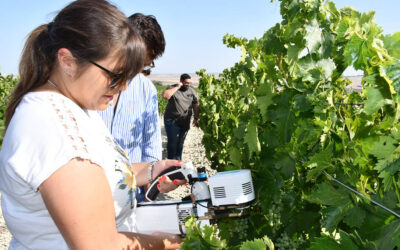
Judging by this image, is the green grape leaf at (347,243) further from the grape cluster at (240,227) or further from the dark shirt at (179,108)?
the dark shirt at (179,108)

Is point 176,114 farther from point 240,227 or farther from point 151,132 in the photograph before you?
point 240,227

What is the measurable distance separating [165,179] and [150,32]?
1137 mm

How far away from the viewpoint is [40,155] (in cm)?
104

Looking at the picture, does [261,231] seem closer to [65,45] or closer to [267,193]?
[267,193]

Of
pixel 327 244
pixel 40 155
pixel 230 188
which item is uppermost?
pixel 40 155

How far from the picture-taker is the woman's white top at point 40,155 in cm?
104

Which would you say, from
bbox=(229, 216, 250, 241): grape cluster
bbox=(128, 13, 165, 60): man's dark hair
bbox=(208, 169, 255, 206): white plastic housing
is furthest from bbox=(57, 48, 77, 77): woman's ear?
bbox=(128, 13, 165, 60): man's dark hair

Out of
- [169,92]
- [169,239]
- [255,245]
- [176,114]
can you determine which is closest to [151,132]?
[169,239]

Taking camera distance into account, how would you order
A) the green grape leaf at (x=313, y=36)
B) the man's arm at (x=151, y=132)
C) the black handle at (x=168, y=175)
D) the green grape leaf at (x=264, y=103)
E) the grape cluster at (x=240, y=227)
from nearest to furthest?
1. the green grape leaf at (x=313, y=36)
2. the green grape leaf at (x=264, y=103)
3. the grape cluster at (x=240, y=227)
4. the black handle at (x=168, y=175)
5. the man's arm at (x=151, y=132)

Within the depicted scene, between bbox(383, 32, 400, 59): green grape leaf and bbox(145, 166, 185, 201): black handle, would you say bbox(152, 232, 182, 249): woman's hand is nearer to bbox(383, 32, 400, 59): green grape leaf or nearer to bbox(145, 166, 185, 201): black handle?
bbox(145, 166, 185, 201): black handle

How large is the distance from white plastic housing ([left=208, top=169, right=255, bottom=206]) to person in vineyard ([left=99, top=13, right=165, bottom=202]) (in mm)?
1125

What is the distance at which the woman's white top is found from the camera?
1.04m

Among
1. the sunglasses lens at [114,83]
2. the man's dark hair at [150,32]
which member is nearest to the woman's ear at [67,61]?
the sunglasses lens at [114,83]

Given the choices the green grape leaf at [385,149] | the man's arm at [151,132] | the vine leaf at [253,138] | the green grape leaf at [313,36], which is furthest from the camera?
the man's arm at [151,132]
